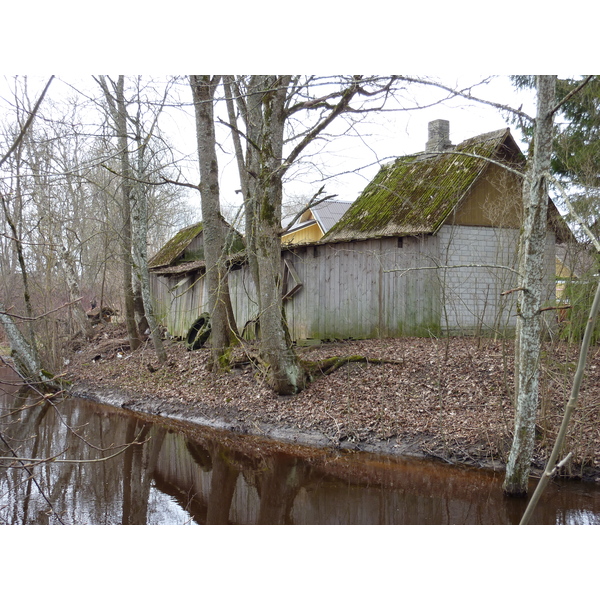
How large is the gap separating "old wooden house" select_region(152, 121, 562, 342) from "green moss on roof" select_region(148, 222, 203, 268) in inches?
231

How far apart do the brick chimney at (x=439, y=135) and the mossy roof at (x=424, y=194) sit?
723 millimetres

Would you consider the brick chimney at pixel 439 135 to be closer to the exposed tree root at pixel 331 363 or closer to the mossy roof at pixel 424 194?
the mossy roof at pixel 424 194

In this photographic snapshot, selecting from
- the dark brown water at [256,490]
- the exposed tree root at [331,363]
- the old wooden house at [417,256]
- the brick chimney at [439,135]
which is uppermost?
the brick chimney at [439,135]

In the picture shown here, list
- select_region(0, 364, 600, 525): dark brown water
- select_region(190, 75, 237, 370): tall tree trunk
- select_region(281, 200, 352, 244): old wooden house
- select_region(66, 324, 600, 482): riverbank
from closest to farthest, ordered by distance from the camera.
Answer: select_region(0, 364, 600, 525): dark brown water < select_region(66, 324, 600, 482): riverbank < select_region(190, 75, 237, 370): tall tree trunk < select_region(281, 200, 352, 244): old wooden house

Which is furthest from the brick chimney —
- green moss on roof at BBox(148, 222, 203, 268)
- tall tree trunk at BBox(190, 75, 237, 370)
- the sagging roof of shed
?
green moss on roof at BBox(148, 222, 203, 268)

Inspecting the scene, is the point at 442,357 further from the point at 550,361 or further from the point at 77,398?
the point at 77,398

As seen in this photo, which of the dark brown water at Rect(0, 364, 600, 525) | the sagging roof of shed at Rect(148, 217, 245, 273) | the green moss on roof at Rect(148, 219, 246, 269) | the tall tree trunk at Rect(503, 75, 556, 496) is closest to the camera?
the tall tree trunk at Rect(503, 75, 556, 496)

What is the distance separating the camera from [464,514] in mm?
5676

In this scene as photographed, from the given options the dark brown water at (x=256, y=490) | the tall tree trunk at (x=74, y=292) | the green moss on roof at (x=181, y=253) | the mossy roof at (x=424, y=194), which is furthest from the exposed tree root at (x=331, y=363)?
the tall tree trunk at (x=74, y=292)

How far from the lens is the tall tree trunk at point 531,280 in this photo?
4973mm

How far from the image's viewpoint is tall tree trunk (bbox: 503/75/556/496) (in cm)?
497

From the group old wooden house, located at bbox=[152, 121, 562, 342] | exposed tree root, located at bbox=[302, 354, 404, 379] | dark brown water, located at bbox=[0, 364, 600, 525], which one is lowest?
dark brown water, located at bbox=[0, 364, 600, 525]

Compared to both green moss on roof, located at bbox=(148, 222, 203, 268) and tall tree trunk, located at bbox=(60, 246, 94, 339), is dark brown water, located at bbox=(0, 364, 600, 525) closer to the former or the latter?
tall tree trunk, located at bbox=(60, 246, 94, 339)

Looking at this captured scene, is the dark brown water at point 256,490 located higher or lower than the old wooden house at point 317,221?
lower
